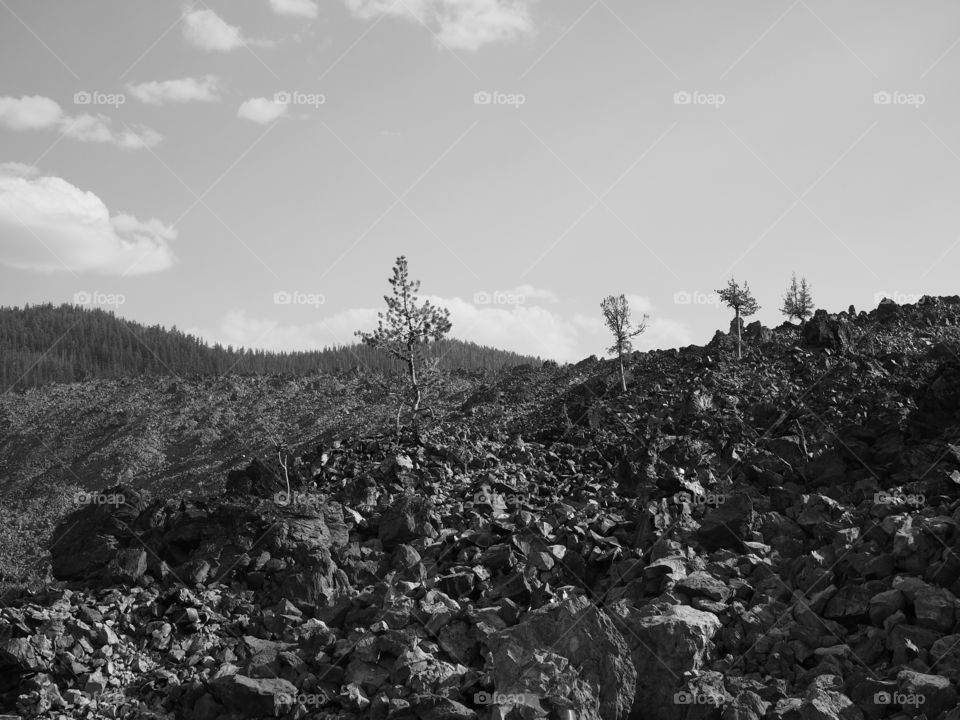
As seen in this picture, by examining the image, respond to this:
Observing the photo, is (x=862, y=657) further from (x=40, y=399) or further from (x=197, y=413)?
(x=40, y=399)

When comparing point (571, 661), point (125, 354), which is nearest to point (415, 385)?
point (571, 661)

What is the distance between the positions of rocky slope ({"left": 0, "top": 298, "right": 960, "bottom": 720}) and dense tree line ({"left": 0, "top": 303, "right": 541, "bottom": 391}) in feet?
319

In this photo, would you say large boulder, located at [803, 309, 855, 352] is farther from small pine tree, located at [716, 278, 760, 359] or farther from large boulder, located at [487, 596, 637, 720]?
large boulder, located at [487, 596, 637, 720]

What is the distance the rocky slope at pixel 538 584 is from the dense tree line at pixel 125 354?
9735 centimetres

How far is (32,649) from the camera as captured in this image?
12.7 metres

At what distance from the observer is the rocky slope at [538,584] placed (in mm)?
11242

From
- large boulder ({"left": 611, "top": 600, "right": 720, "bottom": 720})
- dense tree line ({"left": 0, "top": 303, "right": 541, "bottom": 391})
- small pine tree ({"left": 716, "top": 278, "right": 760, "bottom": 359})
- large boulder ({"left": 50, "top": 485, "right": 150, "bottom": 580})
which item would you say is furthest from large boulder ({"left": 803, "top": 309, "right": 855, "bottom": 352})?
dense tree line ({"left": 0, "top": 303, "right": 541, "bottom": 391})

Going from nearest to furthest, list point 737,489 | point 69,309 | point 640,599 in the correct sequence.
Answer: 1. point 640,599
2. point 737,489
3. point 69,309

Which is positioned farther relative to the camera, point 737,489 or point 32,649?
point 737,489

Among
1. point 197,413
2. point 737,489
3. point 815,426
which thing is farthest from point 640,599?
point 197,413

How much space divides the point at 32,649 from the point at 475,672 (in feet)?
27.1

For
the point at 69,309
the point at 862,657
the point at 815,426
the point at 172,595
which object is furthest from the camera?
the point at 69,309

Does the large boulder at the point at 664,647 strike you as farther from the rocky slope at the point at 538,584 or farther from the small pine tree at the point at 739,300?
the small pine tree at the point at 739,300

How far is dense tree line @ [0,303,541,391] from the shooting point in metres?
124
